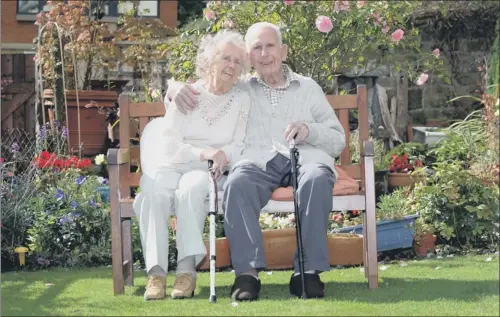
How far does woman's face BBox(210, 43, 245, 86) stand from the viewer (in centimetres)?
485

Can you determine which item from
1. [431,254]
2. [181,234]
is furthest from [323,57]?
[181,234]

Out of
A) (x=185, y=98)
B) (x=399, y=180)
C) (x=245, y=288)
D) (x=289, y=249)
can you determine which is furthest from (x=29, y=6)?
(x=245, y=288)

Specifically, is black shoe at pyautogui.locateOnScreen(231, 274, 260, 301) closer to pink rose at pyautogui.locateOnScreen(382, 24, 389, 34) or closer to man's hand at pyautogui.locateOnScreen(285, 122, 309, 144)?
man's hand at pyautogui.locateOnScreen(285, 122, 309, 144)

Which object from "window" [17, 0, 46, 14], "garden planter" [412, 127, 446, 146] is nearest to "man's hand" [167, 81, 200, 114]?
"garden planter" [412, 127, 446, 146]

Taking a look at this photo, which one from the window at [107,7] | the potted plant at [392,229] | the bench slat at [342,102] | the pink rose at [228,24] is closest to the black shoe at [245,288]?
the bench slat at [342,102]

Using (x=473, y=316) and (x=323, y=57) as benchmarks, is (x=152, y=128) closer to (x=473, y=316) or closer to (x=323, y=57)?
(x=473, y=316)

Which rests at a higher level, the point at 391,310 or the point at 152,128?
the point at 152,128

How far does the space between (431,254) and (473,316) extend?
6.52 feet

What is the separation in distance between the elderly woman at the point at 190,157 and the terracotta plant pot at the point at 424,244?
1682 mm

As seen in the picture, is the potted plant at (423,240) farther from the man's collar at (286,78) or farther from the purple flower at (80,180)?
the purple flower at (80,180)

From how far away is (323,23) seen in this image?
6.46 m

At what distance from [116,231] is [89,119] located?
4421 millimetres

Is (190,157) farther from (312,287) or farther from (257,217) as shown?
(312,287)

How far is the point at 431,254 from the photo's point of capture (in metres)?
6.05
